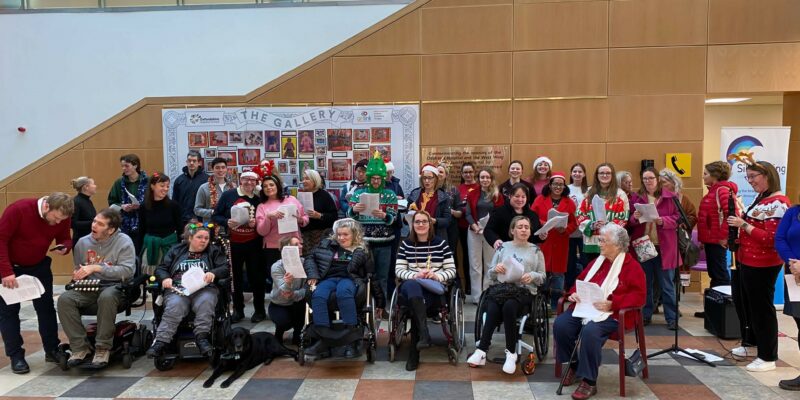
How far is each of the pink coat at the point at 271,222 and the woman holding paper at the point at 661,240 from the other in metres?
3.23

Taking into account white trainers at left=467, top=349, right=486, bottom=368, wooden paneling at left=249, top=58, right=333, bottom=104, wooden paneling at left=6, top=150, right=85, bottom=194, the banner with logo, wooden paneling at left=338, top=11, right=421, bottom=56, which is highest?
wooden paneling at left=338, top=11, right=421, bottom=56

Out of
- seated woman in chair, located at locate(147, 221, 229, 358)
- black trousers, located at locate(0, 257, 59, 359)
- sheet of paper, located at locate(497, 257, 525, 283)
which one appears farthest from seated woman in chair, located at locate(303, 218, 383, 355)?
black trousers, located at locate(0, 257, 59, 359)

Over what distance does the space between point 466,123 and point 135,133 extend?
4.37m

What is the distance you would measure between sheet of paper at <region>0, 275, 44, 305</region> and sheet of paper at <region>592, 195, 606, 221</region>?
15.1ft

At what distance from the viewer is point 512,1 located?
20.7 ft

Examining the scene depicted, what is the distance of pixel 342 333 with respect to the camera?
374 cm

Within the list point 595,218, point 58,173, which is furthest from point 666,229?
point 58,173

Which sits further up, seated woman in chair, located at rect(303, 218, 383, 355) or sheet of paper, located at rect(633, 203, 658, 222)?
sheet of paper, located at rect(633, 203, 658, 222)

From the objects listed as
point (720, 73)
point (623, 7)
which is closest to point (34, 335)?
point (623, 7)

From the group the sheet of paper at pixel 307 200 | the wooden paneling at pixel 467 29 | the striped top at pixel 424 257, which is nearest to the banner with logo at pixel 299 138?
the wooden paneling at pixel 467 29

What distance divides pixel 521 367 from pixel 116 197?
4765mm

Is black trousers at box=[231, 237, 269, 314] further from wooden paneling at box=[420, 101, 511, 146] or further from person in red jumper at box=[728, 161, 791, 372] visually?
person in red jumper at box=[728, 161, 791, 372]

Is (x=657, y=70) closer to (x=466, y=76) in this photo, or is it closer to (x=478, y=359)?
(x=466, y=76)

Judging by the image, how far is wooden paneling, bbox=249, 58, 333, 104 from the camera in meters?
6.52
